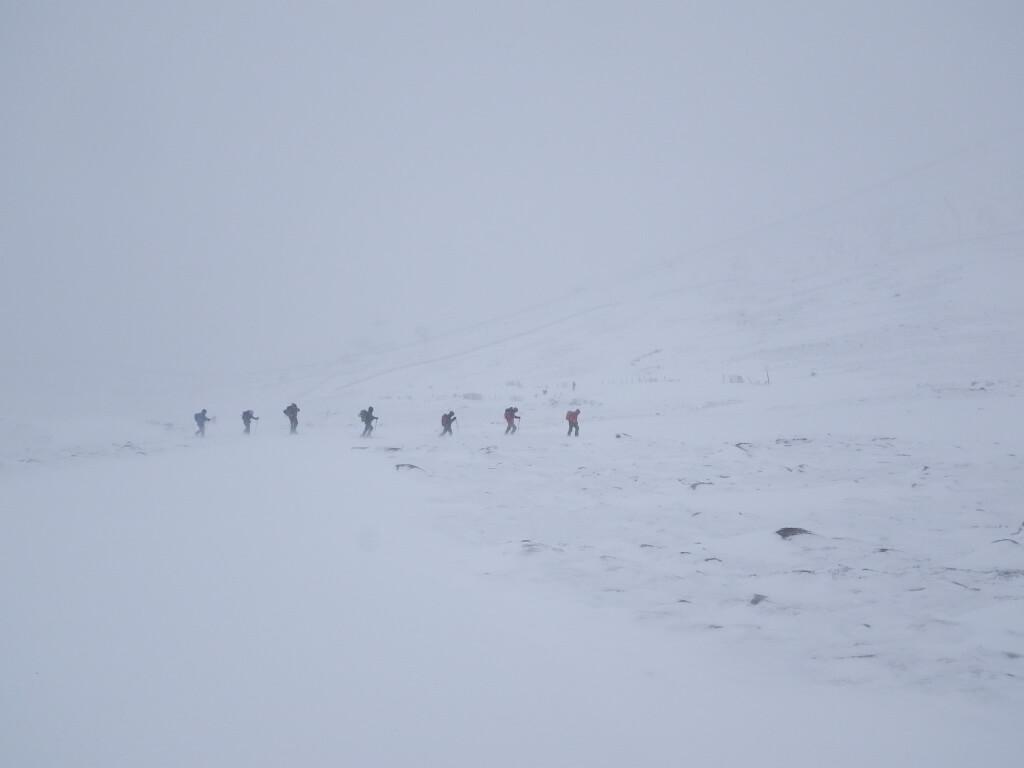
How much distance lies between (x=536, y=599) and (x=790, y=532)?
3.86 metres

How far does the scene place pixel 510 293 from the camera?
110250 mm

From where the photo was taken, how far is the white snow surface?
144 inches

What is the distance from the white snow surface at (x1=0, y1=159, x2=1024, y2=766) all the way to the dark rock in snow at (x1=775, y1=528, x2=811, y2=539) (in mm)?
165

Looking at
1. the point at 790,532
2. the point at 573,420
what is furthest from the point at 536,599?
the point at 573,420

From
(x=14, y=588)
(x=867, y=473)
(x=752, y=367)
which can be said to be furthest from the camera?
(x=752, y=367)

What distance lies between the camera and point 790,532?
7246 millimetres

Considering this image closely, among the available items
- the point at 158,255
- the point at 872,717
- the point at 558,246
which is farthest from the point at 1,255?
the point at 872,717

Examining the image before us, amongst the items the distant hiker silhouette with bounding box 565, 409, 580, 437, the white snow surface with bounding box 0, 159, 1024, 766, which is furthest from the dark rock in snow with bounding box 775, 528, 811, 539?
the distant hiker silhouette with bounding box 565, 409, 580, 437

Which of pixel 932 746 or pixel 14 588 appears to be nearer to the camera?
pixel 932 746

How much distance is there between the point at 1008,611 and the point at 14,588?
10.6m

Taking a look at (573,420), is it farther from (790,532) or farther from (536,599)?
(536,599)

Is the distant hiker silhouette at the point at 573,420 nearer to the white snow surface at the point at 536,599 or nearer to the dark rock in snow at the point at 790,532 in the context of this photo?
the white snow surface at the point at 536,599

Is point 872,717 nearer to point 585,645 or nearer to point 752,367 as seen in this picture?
point 585,645

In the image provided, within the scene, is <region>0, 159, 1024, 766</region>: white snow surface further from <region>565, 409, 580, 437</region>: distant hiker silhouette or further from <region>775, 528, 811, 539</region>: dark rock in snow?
<region>565, 409, 580, 437</region>: distant hiker silhouette
